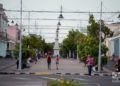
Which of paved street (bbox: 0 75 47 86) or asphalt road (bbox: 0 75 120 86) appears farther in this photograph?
asphalt road (bbox: 0 75 120 86)

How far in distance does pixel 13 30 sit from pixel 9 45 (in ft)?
52.7

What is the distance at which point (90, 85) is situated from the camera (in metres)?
24.8

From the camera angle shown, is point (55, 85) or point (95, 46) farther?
point (95, 46)

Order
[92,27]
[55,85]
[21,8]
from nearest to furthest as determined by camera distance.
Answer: [55,85], [21,8], [92,27]

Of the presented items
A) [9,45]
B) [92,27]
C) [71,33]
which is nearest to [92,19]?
[92,27]

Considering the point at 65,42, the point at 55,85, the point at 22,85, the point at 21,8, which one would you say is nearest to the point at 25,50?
the point at 21,8

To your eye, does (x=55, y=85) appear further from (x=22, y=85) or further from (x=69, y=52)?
(x=69, y=52)

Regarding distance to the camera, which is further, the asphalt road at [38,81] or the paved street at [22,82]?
the asphalt road at [38,81]

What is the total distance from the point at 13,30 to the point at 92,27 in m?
74.5

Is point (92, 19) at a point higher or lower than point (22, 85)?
higher

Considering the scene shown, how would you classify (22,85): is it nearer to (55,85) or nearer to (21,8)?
(55,85)

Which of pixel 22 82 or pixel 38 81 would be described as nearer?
pixel 22 82

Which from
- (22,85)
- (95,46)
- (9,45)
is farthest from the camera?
(9,45)

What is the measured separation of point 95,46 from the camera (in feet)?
153
